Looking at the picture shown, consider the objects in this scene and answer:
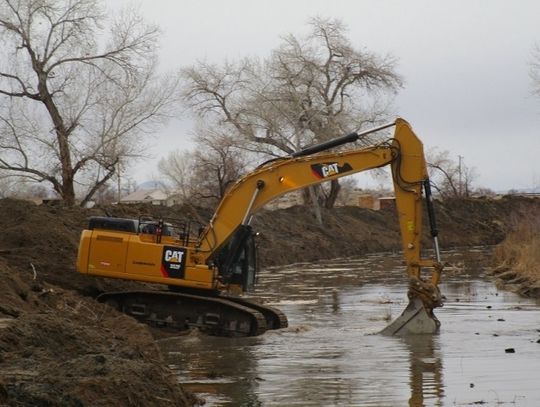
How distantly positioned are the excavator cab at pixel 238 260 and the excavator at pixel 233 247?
18 millimetres

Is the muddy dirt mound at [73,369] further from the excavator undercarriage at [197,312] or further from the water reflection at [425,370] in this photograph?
the excavator undercarriage at [197,312]

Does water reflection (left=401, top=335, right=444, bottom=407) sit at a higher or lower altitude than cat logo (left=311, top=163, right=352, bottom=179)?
lower

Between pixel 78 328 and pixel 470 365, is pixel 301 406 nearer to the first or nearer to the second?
pixel 78 328

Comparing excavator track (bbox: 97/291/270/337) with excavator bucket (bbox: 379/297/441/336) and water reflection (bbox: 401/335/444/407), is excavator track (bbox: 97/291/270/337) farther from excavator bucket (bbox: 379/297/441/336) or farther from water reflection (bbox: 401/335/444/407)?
water reflection (bbox: 401/335/444/407)

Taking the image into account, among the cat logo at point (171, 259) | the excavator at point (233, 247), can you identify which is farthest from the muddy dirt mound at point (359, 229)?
the cat logo at point (171, 259)

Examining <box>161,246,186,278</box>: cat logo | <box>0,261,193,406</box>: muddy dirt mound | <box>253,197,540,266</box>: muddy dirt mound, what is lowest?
<box>0,261,193,406</box>: muddy dirt mound

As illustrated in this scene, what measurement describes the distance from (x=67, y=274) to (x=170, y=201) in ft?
205

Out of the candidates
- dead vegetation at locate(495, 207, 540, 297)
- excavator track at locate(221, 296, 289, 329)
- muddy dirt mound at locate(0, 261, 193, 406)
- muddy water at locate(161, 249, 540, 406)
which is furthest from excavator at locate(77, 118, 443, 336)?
dead vegetation at locate(495, 207, 540, 297)

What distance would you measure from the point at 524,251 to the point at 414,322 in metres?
14.9

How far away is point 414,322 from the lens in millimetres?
19344

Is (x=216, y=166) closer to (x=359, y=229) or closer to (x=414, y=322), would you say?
(x=359, y=229)

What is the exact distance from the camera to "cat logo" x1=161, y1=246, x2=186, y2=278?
19.8 meters

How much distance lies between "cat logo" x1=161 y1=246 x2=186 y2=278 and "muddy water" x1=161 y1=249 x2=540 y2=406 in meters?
1.25

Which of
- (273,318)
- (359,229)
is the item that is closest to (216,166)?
(359,229)
